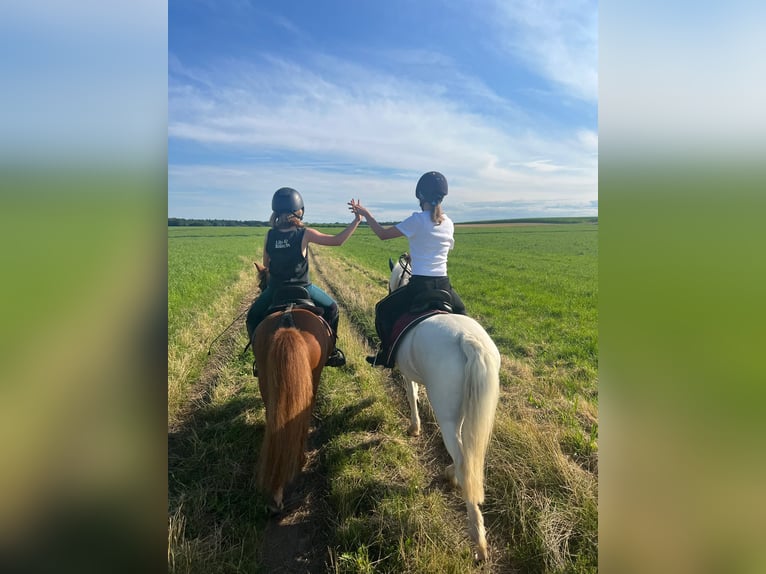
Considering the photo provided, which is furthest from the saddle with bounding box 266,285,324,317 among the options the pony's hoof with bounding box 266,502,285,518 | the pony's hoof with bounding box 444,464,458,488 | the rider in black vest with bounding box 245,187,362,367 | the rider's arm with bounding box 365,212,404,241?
the pony's hoof with bounding box 444,464,458,488

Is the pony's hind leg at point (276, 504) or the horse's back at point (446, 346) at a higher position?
the horse's back at point (446, 346)

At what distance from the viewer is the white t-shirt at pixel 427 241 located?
13.4 ft

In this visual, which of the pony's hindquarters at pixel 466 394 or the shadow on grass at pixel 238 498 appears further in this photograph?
the pony's hindquarters at pixel 466 394

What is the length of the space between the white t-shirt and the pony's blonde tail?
5.61 ft

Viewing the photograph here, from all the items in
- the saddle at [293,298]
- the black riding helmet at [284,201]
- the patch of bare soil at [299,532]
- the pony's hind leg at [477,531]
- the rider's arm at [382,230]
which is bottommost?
the patch of bare soil at [299,532]

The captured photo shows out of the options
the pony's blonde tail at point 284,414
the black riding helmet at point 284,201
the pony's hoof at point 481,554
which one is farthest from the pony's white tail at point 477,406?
the black riding helmet at point 284,201

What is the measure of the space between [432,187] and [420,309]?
134 cm

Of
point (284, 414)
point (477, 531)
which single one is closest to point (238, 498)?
point (284, 414)

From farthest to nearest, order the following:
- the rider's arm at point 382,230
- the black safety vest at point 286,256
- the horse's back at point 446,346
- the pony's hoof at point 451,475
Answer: the black safety vest at point 286,256 → the rider's arm at point 382,230 → the pony's hoof at point 451,475 → the horse's back at point 446,346

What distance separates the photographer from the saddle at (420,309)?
3.93 metres

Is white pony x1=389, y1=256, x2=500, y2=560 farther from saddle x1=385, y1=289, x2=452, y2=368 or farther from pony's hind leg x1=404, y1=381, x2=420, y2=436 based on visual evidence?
pony's hind leg x1=404, y1=381, x2=420, y2=436

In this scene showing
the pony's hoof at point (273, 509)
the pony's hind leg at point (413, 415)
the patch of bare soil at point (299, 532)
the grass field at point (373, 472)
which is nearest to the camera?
the grass field at point (373, 472)

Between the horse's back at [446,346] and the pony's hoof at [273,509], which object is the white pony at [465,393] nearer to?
the horse's back at [446,346]
